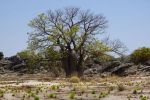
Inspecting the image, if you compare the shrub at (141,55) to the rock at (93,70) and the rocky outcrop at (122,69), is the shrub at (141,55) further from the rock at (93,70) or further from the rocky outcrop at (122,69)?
the rocky outcrop at (122,69)

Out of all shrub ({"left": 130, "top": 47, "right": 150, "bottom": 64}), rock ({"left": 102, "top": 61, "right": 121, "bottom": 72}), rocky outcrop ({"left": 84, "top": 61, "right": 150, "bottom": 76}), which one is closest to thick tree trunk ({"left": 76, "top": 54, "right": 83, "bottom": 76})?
rocky outcrop ({"left": 84, "top": 61, "right": 150, "bottom": 76})

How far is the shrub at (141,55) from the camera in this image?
71750 mm

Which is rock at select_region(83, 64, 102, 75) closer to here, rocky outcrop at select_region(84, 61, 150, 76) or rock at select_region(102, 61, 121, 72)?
rocky outcrop at select_region(84, 61, 150, 76)

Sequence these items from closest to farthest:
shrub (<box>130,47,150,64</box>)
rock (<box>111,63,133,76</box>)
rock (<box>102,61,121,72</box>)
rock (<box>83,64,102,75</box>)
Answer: rock (<box>111,63,133,76</box>) → rock (<box>102,61,121,72</box>) → rock (<box>83,64,102,75</box>) → shrub (<box>130,47,150,64</box>)

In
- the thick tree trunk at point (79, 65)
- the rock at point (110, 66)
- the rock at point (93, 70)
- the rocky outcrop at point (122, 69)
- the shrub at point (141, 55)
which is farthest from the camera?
the shrub at point (141, 55)

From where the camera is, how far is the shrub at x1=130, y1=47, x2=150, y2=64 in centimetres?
7175

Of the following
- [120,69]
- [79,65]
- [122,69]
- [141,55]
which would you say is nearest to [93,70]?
[120,69]

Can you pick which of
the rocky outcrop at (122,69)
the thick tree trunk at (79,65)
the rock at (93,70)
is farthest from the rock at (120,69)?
the rock at (93,70)

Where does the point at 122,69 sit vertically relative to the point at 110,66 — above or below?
below

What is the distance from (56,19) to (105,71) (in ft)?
42.1

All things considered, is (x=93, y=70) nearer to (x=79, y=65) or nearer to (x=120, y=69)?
(x=120, y=69)

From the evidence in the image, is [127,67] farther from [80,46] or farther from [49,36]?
[49,36]

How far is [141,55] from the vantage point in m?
72.6

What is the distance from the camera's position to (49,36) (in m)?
53.3
